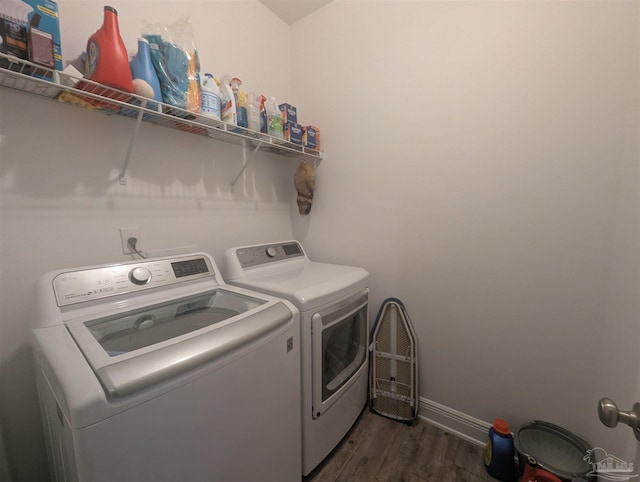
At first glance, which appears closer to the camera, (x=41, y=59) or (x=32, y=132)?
(x=41, y=59)

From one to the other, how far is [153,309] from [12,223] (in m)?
0.58

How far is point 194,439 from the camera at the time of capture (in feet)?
2.33

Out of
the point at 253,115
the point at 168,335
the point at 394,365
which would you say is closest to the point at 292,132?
the point at 253,115

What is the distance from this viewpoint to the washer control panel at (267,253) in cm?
149

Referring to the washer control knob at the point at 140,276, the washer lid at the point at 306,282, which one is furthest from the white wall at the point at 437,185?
the washer lid at the point at 306,282

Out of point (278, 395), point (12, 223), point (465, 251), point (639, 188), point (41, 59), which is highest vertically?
point (41, 59)

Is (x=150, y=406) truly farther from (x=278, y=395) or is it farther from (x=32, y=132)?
(x=32, y=132)

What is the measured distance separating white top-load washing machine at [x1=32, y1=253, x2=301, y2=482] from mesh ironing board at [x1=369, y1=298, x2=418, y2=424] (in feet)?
2.42

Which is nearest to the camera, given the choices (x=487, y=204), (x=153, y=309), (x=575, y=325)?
(x=153, y=309)

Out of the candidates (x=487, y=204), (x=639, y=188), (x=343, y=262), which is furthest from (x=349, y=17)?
(x=639, y=188)

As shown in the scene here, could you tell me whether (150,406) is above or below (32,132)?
below

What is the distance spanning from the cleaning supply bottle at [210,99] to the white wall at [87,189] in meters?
0.33

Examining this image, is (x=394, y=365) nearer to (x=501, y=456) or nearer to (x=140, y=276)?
(x=501, y=456)

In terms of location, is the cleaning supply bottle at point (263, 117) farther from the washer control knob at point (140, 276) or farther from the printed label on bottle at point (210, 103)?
the washer control knob at point (140, 276)
